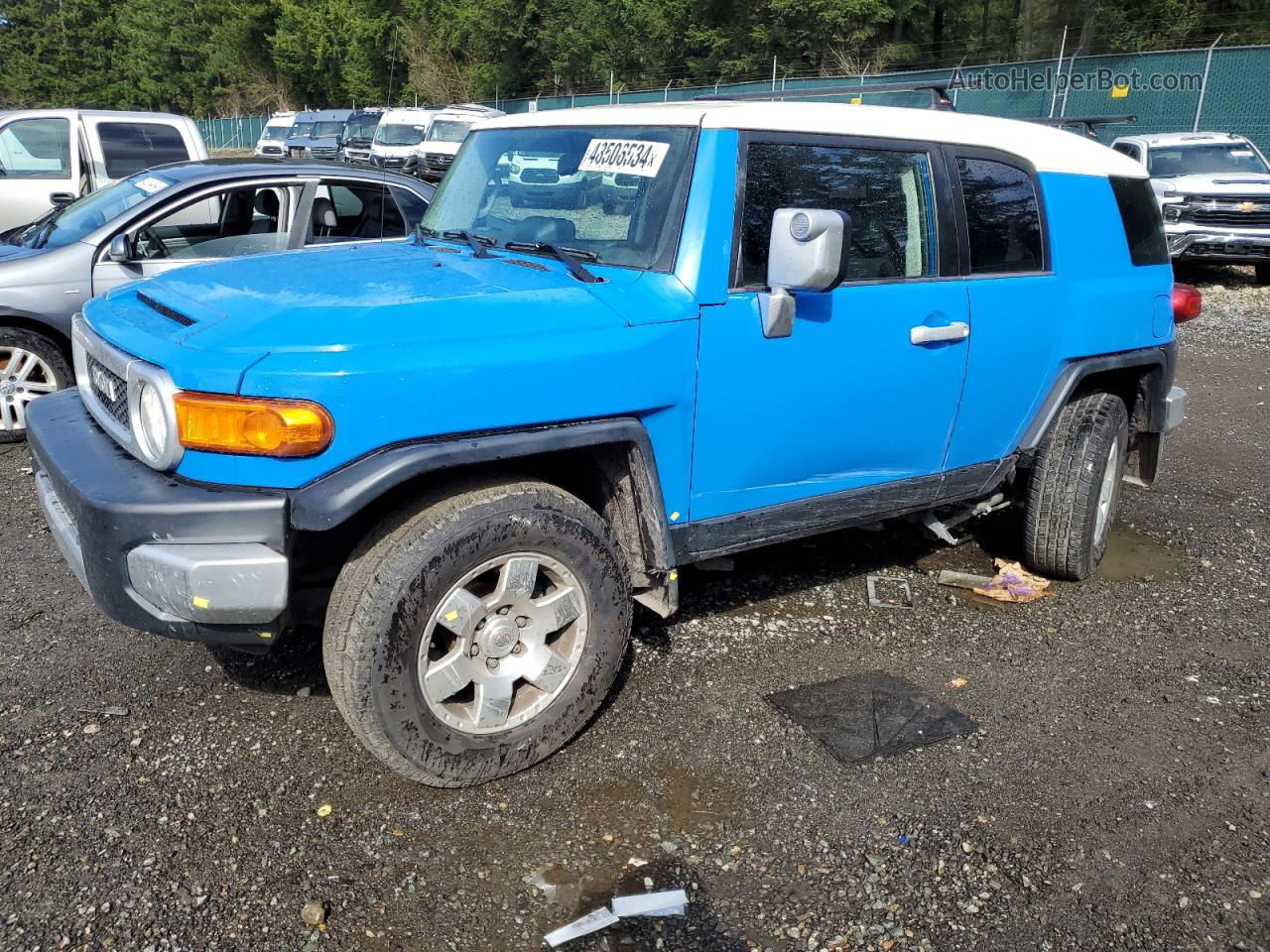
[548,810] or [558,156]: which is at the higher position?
[558,156]

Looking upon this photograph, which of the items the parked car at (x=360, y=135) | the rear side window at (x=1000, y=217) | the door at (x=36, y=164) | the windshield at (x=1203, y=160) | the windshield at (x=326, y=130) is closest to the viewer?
the rear side window at (x=1000, y=217)

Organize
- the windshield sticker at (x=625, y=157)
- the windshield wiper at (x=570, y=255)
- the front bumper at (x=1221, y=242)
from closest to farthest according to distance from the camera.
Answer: the windshield wiper at (x=570, y=255)
the windshield sticker at (x=625, y=157)
the front bumper at (x=1221, y=242)

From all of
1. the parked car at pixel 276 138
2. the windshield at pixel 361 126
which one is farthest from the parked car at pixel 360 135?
the parked car at pixel 276 138

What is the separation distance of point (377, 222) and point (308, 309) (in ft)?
14.8

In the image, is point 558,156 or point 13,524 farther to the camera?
point 13,524

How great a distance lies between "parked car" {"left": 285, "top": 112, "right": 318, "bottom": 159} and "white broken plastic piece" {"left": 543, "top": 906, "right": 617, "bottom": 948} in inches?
1210

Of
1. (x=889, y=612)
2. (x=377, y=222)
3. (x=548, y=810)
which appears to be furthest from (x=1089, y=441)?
(x=377, y=222)

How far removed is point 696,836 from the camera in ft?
9.41

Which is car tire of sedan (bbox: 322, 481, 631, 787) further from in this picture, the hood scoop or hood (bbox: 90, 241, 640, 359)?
the hood scoop

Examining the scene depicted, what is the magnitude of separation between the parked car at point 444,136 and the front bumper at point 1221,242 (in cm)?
1449

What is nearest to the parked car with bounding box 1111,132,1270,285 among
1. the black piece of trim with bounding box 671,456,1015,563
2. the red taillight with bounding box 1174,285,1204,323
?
the red taillight with bounding box 1174,285,1204,323

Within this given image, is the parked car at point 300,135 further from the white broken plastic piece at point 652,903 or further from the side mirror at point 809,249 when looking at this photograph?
the white broken plastic piece at point 652,903

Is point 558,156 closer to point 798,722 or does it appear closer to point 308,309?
point 308,309

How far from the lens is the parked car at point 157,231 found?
608 cm
